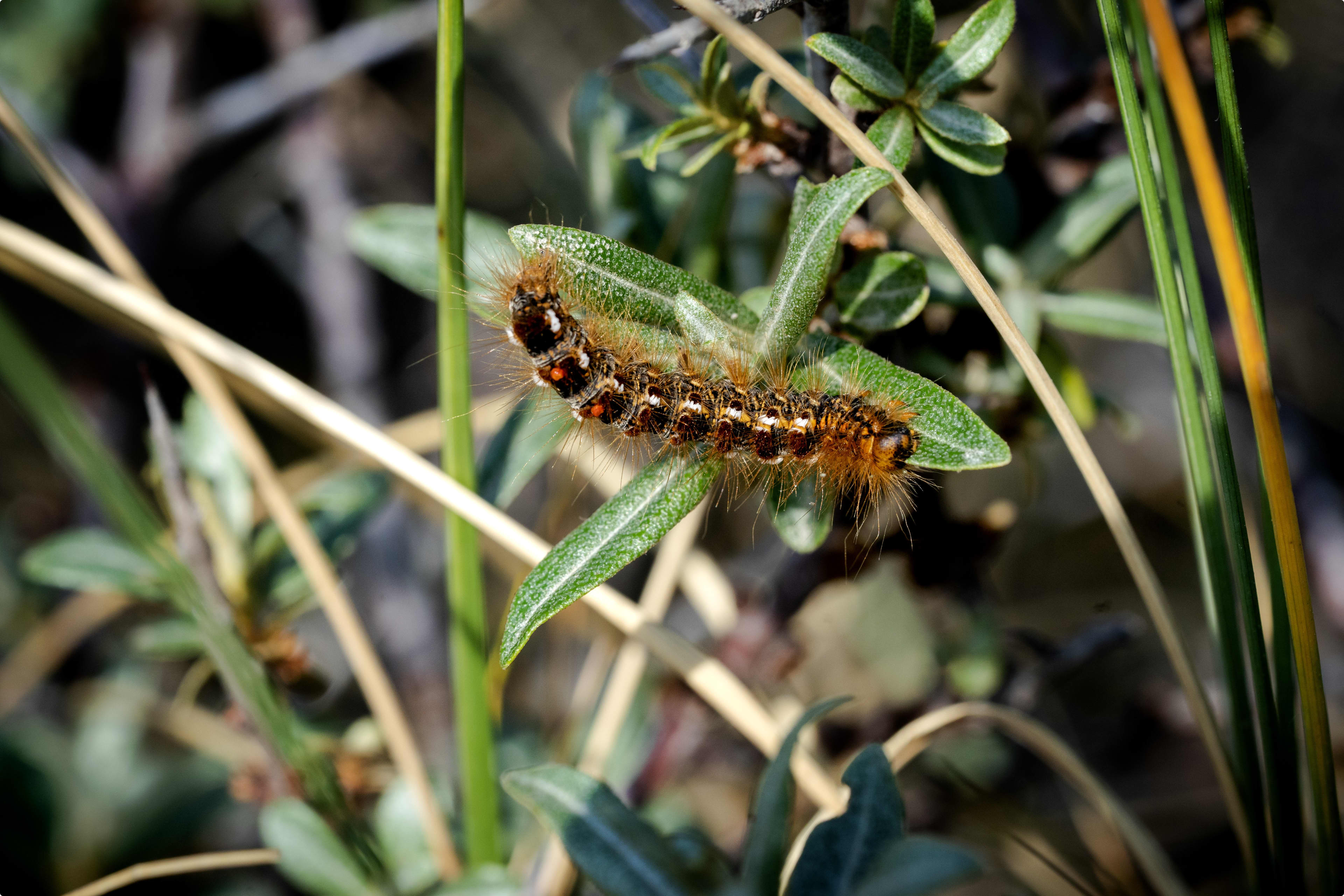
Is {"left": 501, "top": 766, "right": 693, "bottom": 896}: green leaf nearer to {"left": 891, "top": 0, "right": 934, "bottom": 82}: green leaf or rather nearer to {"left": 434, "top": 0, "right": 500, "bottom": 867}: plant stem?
{"left": 434, "top": 0, "right": 500, "bottom": 867}: plant stem

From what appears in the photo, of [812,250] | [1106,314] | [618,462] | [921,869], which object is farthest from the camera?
→ [618,462]

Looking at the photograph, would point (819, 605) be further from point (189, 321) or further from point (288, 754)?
point (189, 321)

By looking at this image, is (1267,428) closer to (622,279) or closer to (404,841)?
(622,279)

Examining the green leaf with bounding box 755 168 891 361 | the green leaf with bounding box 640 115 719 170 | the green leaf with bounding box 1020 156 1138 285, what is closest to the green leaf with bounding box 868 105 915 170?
the green leaf with bounding box 755 168 891 361

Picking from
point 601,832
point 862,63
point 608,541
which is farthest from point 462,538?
point 862,63

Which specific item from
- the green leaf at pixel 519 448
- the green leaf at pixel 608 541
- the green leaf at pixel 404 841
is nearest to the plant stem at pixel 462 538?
the green leaf at pixel 519 448

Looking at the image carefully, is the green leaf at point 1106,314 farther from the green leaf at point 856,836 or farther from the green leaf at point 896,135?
the green leaf at point 856,836

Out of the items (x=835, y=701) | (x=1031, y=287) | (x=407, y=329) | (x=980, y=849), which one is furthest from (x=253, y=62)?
(x=980, y=849)
